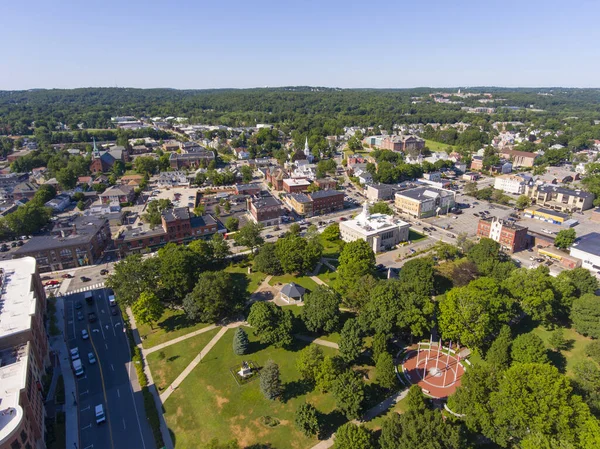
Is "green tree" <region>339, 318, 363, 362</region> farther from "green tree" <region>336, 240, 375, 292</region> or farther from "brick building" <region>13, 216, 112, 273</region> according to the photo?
"brick building" <region>13, 216, 112, 273</region>

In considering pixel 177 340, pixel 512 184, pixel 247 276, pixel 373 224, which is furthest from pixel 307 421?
pixel 512 184

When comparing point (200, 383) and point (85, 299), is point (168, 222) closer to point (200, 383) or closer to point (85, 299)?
point (85, 299)

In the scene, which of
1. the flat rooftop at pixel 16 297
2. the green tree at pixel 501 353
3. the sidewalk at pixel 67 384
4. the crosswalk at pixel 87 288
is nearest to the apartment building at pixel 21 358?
the flat rooftop at pixel 16 297

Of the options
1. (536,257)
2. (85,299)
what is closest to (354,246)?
(536,257)

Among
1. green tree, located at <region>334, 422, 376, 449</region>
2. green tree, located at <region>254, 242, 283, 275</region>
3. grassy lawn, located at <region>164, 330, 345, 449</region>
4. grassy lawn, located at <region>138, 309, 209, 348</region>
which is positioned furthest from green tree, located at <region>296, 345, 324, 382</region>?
green tree, located at <region>254, 242, 283, 275</region>

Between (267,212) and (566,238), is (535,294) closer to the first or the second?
(566,238)
